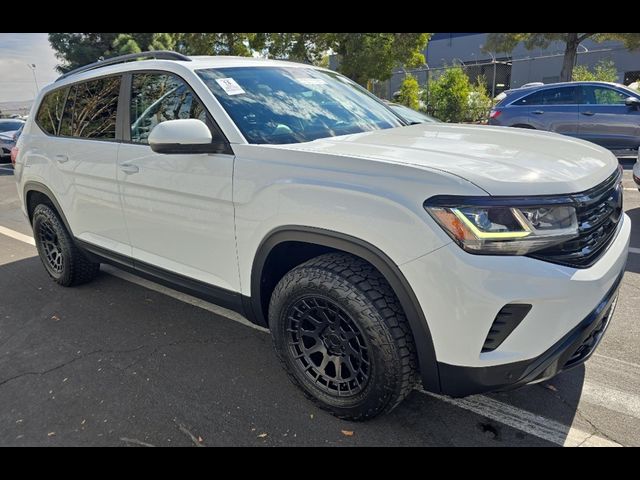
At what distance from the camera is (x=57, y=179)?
382 centimetres

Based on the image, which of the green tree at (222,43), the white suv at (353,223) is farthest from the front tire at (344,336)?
the green tree at (222,43)

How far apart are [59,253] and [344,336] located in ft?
10.6

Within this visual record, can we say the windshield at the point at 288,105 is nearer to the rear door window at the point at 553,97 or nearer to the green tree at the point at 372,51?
the rear door window at the point at 553,97

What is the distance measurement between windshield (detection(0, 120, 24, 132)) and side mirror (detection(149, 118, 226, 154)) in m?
15.6

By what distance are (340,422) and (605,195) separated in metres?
1.66

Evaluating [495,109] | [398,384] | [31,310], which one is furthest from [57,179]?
[495,109]

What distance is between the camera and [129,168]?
120 inches

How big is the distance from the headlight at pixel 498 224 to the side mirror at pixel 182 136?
4.24 feet

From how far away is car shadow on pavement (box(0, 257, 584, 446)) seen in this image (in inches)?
91.0

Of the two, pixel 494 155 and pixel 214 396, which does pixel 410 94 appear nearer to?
pixel 494 155

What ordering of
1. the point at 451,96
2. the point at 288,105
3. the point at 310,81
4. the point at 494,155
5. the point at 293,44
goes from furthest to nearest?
the point at 293,44
the point at 451,96
the point at 310,81
the point at 288,105
the point at 494,155

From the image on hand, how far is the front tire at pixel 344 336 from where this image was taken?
2.05m

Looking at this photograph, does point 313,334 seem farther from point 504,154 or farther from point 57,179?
point 57,179

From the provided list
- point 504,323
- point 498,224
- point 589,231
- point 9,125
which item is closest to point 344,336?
point 504,323
